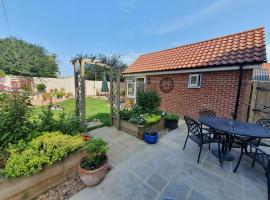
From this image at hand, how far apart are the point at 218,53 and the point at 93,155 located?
6614mm

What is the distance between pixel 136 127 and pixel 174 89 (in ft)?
12.1

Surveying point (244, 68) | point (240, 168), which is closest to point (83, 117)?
point (240, 168)

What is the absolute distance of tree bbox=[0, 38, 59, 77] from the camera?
1619 centimetres

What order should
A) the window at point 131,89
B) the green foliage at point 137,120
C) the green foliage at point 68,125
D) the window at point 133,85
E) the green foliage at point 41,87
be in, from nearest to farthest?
1. the green foliage at point 68,125
2. the green foliage at point 137,120
3. the window at point 133,85
4. the window at point 131,89
5. the green foliage at point 41,87

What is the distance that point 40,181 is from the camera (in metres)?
2.07

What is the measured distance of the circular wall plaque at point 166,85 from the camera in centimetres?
700

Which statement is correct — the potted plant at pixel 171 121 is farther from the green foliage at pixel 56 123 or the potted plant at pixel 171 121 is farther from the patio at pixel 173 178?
the green foliage at pixel 56 123

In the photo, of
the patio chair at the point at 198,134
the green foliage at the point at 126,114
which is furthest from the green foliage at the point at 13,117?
the patio chair at the point at 198,134

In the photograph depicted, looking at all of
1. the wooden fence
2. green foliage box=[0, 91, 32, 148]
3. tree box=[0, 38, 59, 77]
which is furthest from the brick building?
tree box=[0, 38, 59, 77]

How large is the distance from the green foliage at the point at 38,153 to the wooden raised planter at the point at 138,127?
2.12 m

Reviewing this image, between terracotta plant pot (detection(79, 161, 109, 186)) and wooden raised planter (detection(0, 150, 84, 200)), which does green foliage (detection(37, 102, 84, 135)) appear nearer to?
wooden raised planter (detection(0, 150, 84, 200))

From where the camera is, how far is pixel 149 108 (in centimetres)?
539

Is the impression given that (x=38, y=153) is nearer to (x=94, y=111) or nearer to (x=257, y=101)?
(x=94, y=111)

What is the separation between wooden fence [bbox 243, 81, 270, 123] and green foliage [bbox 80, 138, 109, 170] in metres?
5.65
